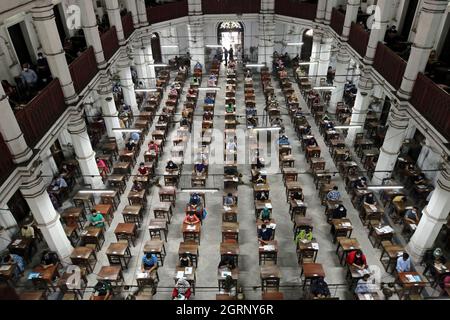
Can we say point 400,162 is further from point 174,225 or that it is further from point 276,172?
point 174,225

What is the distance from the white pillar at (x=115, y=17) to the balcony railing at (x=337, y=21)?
12212 mm

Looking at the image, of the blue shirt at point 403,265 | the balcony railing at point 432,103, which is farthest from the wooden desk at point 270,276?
the balcony railing at point 432,103

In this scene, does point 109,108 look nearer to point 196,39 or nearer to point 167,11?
point 167,11

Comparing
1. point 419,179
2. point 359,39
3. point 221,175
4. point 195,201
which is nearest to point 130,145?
point 221,175

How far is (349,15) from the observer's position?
18281 mm

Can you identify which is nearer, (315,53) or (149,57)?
(315,53)

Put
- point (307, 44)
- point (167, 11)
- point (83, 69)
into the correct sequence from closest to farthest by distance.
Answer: point (83, 69)
point (167, 11)
point (307, 44)

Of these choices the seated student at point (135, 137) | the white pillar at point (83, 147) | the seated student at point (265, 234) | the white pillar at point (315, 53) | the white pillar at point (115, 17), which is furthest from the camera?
the white pillar at point (315, 53)

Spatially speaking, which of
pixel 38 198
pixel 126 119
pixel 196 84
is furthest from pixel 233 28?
pixel 38 198

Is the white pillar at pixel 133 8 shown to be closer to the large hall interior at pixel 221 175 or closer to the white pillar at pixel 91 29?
the large hall interior at pixel 221 175

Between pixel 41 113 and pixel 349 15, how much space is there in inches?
606

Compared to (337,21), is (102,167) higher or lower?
lower

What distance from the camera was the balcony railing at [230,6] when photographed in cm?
2612
